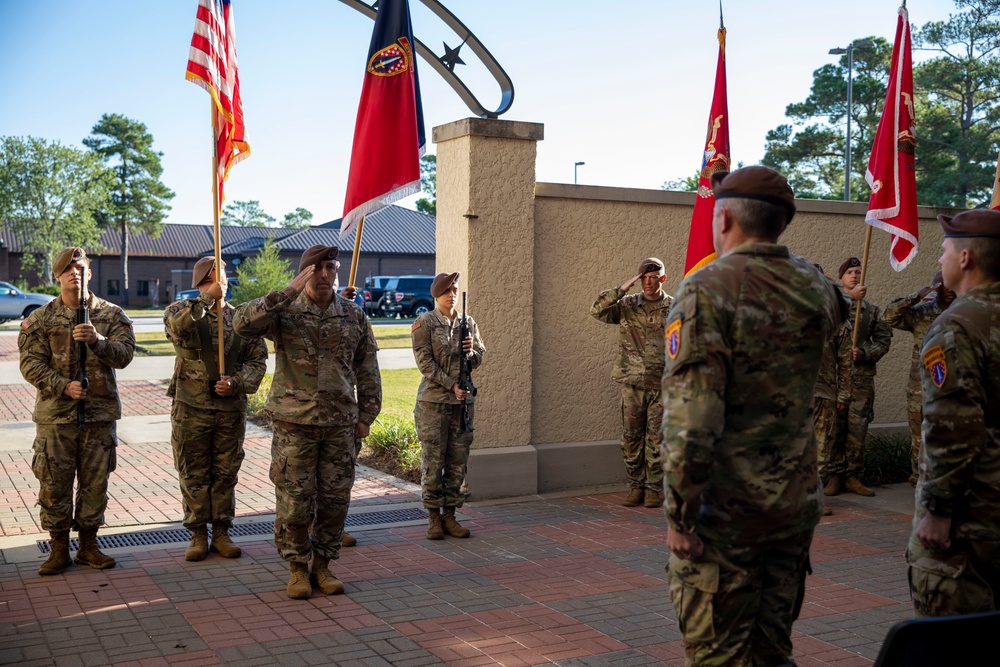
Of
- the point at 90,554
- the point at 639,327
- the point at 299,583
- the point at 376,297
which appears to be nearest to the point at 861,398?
the point at 639,327

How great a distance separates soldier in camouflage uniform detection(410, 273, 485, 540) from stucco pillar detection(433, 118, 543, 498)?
104 centimetres

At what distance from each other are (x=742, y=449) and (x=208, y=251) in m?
72.5

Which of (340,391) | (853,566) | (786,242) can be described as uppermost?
(786,242)

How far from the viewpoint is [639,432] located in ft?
30.0

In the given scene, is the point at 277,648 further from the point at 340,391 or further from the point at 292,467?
the point at 340,391

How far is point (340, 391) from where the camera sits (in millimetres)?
6184

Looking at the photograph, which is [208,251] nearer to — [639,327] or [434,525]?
[639,327]

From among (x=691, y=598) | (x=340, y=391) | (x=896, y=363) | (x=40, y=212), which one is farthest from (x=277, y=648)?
(x=40, y=212)

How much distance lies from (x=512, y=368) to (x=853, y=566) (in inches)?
140

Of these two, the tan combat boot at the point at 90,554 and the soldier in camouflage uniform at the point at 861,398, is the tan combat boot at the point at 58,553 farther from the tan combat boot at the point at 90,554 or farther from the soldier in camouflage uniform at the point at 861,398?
the soldier in camouflage uniform at the point at 861,398

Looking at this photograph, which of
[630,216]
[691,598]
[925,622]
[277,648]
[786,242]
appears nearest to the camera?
[925,622]

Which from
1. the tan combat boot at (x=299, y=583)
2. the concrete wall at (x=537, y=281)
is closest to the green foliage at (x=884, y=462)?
the concrete wall at (x=537, y=281)

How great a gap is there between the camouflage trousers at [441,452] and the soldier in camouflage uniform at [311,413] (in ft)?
4.94

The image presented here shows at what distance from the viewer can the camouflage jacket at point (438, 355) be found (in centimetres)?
781
